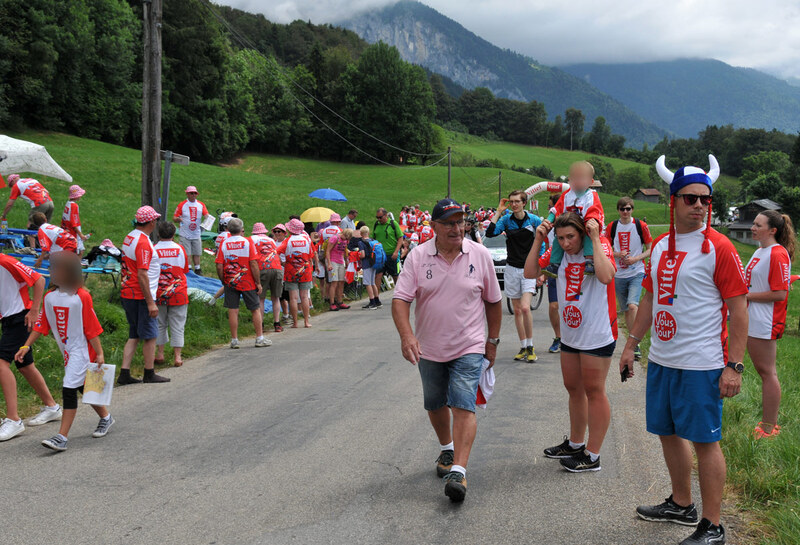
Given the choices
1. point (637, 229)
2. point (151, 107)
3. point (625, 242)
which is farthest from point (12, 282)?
point (637, 229)

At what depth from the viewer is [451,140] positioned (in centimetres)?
12875

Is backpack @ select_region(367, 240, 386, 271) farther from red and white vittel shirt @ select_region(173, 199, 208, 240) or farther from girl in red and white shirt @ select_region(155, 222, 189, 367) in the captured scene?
girl in red and white shirt @ select_region(155, 222, 189, 367)

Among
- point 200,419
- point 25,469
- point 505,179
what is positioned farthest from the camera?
point 505,179

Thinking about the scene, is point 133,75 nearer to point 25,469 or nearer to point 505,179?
point 505,179

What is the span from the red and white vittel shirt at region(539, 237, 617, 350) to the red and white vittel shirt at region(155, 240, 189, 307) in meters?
5.61

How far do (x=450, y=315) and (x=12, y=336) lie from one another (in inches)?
170

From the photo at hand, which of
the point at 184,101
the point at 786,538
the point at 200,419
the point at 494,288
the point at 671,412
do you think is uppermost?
the point at 184,101

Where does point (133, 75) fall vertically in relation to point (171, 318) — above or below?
above

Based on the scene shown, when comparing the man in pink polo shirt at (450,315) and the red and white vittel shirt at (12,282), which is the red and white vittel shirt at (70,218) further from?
the man in pink polo shirt at (450,315)

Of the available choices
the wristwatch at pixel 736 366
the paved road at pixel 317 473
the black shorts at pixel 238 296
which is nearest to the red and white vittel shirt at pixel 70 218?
the black shorts at pixel 238 296

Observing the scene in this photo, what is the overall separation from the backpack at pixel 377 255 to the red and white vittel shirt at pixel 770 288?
32.1ft

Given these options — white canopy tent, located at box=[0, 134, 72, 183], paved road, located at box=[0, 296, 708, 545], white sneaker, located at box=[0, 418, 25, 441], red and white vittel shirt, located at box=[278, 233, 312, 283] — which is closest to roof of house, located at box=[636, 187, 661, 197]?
white canopy tent, located at box=[0, 134, 72, 183]

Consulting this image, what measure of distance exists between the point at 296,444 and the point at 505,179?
79637mm

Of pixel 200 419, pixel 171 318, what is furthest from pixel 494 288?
pixel 171 318
